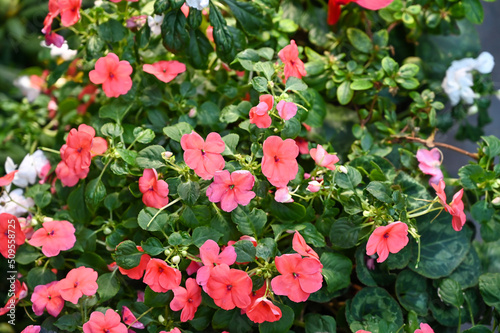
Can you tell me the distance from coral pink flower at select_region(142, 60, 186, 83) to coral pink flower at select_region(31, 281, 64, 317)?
0.43 metres

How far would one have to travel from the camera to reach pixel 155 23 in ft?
3.19

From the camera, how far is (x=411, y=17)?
3.50ft

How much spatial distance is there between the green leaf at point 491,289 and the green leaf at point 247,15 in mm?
669

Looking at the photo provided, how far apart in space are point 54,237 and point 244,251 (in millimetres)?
361

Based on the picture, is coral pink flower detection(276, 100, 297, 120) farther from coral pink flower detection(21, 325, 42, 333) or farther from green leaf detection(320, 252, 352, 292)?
coral pink flower detection(21, 325, 42, 333)

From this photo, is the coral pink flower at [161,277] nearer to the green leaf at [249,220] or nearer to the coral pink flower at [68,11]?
the green leaf at [249,220]

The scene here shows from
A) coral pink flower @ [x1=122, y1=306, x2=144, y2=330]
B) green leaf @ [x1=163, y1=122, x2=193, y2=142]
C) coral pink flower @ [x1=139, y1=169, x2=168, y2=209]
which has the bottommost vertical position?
coral pink flower @ [x1=122, y1=306, x2=144, y2=330]

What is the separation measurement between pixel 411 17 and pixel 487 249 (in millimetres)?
568

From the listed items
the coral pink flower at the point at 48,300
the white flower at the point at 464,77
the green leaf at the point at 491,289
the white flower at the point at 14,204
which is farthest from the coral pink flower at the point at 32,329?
the white flower at the point at 464,77

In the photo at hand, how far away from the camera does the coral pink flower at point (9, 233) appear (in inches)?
33.8

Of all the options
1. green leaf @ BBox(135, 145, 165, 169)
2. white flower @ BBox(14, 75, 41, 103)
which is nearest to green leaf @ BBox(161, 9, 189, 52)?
green leaf @ BBox(135, 145, 165, 169)

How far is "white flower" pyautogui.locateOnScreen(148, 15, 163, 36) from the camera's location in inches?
37.9

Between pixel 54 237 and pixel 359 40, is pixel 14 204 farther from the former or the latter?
pixel 359 40

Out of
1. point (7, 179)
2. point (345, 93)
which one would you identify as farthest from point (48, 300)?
point (345, 93)
